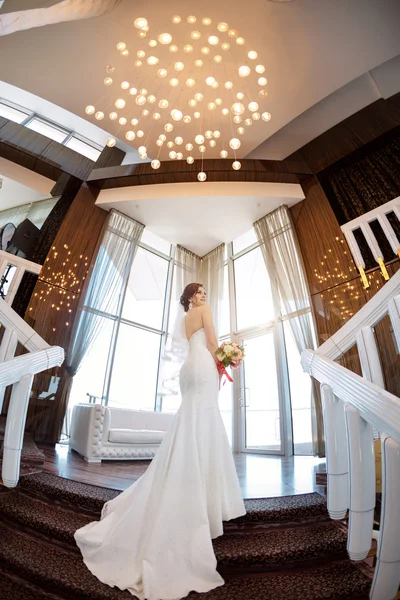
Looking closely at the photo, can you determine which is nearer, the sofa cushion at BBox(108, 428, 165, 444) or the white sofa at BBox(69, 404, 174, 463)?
the white sofa at BBox(69, 404, 174, 463)

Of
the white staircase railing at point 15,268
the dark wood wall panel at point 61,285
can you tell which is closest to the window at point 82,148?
the dark wood wall panel at point 61,285

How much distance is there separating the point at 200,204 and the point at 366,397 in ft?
19.9

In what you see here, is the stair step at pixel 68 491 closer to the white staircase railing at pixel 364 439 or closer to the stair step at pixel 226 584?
the stair step at pixel 226 584

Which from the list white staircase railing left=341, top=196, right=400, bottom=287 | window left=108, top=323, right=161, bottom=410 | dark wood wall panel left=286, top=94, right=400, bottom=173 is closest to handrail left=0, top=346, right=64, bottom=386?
window left=108, top=323, right=161, bottom=410

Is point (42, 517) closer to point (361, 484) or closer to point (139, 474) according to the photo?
point (139, 474)

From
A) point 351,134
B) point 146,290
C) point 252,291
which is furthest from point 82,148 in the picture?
point 351,134

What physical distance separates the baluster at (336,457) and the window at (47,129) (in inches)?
310

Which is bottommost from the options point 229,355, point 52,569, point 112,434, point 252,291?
point 52,569

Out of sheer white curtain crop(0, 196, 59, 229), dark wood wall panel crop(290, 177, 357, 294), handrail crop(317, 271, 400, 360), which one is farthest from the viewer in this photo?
sheer white curtain crop(0, 196, 59, 229)

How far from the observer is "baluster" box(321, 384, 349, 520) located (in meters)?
1.66

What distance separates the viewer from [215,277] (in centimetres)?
845

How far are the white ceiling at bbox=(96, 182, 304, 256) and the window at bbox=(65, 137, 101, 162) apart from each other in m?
1.47

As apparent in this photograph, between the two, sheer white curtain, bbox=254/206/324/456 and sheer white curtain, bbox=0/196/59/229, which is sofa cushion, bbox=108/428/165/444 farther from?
sheer white curtain, bbox=0/196/59/229

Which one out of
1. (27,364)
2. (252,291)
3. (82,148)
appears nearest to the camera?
(27,364)
